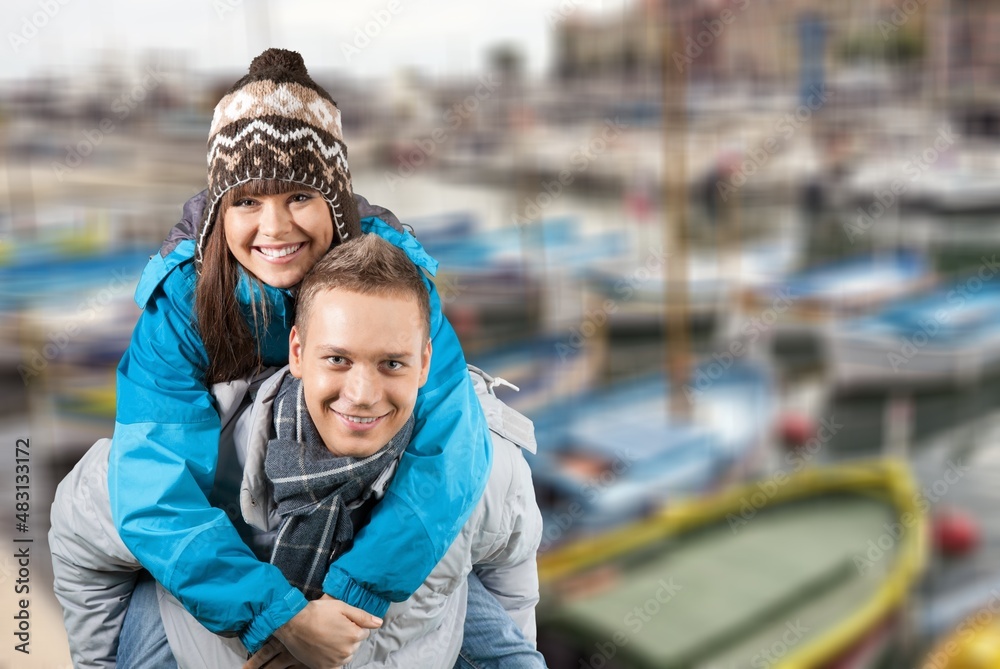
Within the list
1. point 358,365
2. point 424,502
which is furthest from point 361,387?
point 424,502

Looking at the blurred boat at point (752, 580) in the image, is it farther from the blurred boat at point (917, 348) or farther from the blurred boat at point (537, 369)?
the blurred boat at point (917, 348)

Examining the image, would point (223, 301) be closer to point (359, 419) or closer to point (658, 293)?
point (359, 419)

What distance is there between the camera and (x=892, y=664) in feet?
20.4

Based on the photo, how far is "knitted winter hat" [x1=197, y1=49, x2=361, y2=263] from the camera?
1.01m

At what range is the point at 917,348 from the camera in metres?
9.14

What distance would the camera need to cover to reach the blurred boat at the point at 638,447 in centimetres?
677

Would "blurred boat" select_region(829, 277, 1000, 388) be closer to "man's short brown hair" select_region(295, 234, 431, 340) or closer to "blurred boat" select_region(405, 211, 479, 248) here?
"blurred boat" select_region(405, 211, 479, 248)

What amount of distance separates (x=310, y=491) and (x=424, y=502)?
11 centimetres

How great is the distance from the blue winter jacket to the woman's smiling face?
0.02 meters

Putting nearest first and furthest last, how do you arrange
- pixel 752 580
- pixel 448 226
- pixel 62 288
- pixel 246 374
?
pixel 246 374, pixel 62 288, pixel 752 580, pixel 448 226

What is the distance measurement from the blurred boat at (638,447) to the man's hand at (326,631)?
4.77m

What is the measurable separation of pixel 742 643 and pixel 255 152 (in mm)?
4706

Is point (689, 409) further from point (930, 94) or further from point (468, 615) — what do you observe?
point (468, 615)

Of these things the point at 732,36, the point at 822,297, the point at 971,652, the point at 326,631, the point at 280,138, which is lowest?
the point at 971,652
